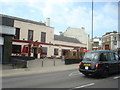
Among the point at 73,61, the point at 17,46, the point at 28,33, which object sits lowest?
the point at 73,61

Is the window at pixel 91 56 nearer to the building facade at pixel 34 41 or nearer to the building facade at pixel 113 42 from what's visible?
the building facade at pixel 34 41

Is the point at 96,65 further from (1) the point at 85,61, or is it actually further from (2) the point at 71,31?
(2) the point at 71,31

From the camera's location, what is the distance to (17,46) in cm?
3350

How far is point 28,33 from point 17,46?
3939 mm

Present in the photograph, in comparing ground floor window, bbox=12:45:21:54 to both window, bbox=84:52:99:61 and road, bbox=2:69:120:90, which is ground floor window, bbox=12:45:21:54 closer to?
road, bbox=2:69:120:90

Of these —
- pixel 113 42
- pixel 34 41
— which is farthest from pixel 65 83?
Result: pixel 113 42

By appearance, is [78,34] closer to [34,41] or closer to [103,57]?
[34,41]

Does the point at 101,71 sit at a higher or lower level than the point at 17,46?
lower

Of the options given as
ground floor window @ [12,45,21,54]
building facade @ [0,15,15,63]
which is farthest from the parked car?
ground floor window @ [12,45,21,54]

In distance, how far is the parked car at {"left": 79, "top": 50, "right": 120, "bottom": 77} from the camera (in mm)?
10555

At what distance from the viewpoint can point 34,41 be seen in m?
36.1

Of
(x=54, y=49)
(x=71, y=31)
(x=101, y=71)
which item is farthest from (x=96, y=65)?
(x=71, y=31)

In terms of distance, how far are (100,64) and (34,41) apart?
1059 inches

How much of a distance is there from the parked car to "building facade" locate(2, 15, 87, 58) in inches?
867
